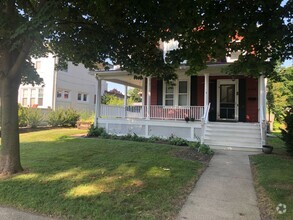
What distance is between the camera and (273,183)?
5.79 metres

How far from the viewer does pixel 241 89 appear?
14.5 metres

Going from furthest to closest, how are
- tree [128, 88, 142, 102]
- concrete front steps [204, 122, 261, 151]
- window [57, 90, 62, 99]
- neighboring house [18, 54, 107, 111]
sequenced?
tree [128, 88, 142, 102]
window [57, 90, 62, 99]
neighboring house [18, 54, 107, 111]
concrete front steps [204, 122, 261, 151]

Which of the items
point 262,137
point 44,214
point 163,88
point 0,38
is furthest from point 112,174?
point 163,88

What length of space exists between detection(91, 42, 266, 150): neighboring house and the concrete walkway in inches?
177

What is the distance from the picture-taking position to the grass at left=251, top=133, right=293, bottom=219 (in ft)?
14.6

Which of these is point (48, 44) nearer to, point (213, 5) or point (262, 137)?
point (213, 5)

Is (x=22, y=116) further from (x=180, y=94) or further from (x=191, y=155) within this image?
(x=191, y=155)

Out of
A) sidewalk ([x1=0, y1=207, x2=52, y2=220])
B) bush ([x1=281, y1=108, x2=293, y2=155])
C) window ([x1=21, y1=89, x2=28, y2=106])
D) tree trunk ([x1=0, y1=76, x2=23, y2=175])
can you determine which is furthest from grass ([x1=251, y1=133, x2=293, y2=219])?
window ([x1=21, y1=89, x2=28, y2=106])

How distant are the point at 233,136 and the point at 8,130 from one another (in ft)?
28.6

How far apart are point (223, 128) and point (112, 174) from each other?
24.1ft

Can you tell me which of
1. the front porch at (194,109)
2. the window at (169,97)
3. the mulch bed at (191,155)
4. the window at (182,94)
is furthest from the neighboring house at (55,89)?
the mulch bed at (191,155)

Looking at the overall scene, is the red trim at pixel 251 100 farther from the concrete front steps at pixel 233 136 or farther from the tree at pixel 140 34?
the tree at pixel 140 34

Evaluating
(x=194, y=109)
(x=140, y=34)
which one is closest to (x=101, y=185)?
(x=140, y=34)

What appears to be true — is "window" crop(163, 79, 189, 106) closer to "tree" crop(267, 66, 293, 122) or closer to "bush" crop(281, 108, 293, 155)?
"bush" crop(281, 108, 293, 155)
